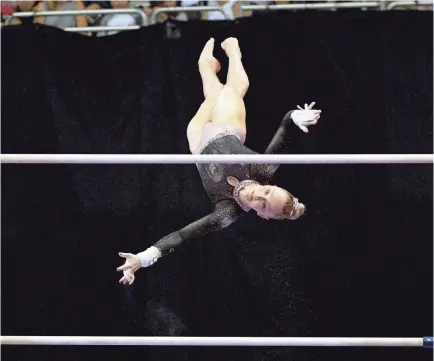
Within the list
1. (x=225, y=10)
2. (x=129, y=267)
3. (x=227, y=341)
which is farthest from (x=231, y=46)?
(x=227, y=341)

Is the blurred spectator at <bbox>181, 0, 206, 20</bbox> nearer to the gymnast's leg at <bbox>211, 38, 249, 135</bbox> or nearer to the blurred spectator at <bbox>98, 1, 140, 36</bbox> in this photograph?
the blurred spectator at <bbox>98, 1, 140, 36</bbox>

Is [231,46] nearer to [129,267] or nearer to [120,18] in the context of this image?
[120,18]

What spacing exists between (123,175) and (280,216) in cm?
123

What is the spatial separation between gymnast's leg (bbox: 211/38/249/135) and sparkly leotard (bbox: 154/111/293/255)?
88 millimetres

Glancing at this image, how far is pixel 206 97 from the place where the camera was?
11.2ft

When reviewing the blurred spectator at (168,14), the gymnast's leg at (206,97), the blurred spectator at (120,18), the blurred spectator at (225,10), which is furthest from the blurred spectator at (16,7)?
the gymnast's leg at (206,97)

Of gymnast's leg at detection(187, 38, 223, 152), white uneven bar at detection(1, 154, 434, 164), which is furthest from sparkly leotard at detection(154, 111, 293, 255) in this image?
white uneven bar at detection(1, 154, 434, 164)

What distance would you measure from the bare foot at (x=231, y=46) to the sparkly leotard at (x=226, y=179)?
1.59 ft

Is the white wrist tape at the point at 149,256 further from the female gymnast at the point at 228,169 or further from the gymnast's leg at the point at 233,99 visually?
the gymnast's leg at the point at 233,99

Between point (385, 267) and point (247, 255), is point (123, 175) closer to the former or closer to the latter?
point (247, 255)

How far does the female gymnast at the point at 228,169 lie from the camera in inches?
113

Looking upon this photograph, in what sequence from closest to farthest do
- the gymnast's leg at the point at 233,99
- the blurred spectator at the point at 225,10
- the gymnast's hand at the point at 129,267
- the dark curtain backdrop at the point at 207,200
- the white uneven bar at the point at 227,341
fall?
the white uneven bar at the point at 227,341
the gymnast's hand at the point at 129,267
the gymnast's leg at the point at 233,99
the dark curtain backdrop at the point at 207,200
the blurred spectator at the point at 225,10

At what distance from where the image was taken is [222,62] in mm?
3861

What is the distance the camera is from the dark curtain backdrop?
3.79 meters
